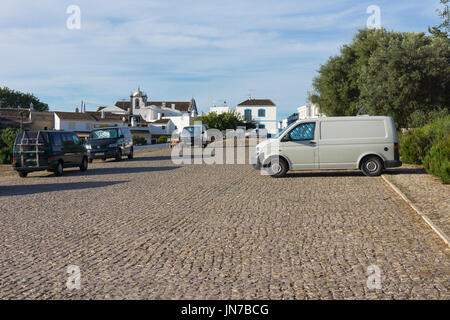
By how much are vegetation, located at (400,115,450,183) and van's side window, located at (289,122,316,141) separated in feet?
11.8

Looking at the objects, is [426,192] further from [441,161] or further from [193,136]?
[193,136]

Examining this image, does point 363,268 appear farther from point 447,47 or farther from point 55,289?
point 447,47

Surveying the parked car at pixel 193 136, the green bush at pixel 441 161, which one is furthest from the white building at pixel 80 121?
the green bush at pixel 441 161

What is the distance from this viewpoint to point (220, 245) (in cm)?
695

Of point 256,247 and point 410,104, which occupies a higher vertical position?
point 410,104

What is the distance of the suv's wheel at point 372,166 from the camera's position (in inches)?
624

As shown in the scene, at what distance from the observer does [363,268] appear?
5723mm

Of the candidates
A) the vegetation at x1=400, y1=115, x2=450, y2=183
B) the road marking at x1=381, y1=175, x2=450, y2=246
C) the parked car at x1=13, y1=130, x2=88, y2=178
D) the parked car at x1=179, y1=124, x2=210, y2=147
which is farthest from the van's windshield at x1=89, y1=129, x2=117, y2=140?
the road marking at x1=381, y1=175, x2=450, y2=246
